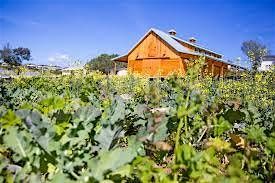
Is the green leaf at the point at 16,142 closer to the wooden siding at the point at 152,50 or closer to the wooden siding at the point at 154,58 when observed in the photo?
the wooden siding at the point at 154,58

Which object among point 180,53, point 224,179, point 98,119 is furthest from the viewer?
point 180,53

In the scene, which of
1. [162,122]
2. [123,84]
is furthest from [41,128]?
[123,84]

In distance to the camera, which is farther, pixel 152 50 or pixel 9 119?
pixel 152 50

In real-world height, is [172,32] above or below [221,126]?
above

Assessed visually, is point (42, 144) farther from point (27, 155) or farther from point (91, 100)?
point (91, 100)

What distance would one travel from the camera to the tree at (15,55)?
208 feet

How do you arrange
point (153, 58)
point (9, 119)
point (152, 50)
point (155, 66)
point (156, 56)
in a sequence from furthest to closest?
point (152, 50)
point (153, 58)
point (156, 56)
point (155, 66)
point (9, 119)

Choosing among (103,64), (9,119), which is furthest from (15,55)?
(9,119)

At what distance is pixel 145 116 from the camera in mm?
2248

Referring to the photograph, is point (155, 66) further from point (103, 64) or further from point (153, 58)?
point (103, 64)

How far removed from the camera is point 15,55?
2648 inches

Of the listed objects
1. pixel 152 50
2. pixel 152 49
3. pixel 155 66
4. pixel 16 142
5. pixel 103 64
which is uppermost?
pixel 152 49

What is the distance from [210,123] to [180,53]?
4084cm

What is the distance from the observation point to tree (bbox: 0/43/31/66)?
208 ft
